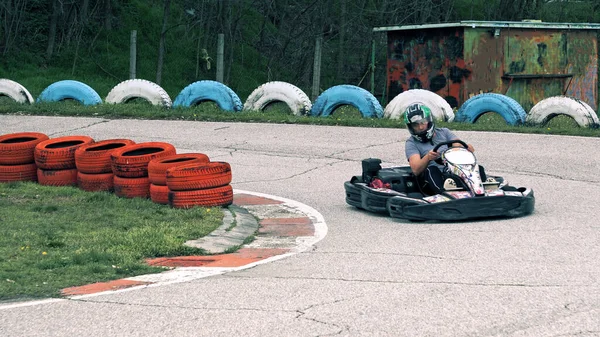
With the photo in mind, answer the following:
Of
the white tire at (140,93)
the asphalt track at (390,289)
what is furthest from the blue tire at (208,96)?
the asphalt track at (390,289)

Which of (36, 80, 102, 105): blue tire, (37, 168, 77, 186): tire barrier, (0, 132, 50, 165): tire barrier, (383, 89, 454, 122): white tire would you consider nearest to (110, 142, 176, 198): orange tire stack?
(37, 168, 77, 186): tire barrier

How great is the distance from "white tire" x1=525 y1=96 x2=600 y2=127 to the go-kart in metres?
6.37

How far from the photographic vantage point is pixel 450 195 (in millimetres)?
8828

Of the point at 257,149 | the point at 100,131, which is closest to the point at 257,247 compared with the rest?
the point at 257,149

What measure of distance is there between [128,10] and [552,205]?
24794mm

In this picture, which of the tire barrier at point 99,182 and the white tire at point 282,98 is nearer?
the tire barrier at point 99,182

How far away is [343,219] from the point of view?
9.21m

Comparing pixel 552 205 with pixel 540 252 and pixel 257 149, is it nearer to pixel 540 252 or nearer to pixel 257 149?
pixel 540 252

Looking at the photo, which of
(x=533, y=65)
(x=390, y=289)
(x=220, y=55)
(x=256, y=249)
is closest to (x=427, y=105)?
(x=533, y=65)

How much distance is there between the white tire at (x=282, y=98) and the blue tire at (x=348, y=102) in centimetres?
25

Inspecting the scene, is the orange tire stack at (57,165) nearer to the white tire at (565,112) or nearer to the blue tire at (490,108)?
the blue tire at (490,108)

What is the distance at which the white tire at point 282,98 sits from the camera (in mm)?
17484

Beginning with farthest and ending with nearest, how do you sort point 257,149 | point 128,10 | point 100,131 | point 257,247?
point 128,10 < point 100,131 < point 257,149 < point 257,247

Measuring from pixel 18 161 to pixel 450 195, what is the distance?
4.99 meters
